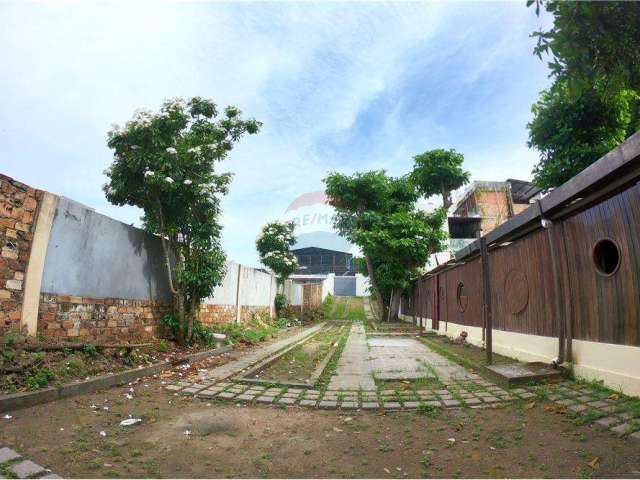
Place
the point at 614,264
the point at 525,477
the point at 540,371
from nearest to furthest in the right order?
the point at 525,477, the point at 614,264, the point at 540,371

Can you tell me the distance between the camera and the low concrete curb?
13.5 ft

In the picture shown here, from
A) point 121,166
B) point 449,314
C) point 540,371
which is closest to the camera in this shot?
point 540,371

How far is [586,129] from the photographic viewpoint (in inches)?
481

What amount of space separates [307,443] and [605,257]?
4.26 metres

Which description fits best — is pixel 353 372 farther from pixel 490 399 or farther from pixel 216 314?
pixel 216 314

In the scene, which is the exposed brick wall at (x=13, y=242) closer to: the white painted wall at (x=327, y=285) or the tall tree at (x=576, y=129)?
the tall tree at (x=576, y=129)

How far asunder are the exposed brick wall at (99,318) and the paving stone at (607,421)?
22.0 feet

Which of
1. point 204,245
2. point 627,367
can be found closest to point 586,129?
point 627,367

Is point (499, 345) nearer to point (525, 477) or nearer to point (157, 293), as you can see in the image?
point (525, 477)

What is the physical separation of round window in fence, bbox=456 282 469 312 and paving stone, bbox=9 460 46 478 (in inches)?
396

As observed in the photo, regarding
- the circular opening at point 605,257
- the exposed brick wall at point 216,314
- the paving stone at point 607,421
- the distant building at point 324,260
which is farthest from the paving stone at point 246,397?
the distant building at point 324,260

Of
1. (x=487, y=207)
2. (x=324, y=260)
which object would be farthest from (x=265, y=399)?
(x=324, y=260)

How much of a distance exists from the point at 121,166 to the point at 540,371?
7958mm

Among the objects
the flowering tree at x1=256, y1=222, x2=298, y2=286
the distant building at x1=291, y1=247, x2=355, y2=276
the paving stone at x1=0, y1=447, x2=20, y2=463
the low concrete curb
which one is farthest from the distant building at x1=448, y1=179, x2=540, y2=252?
the paving stone at x1=0, y1=447, x2=20, y2=463
